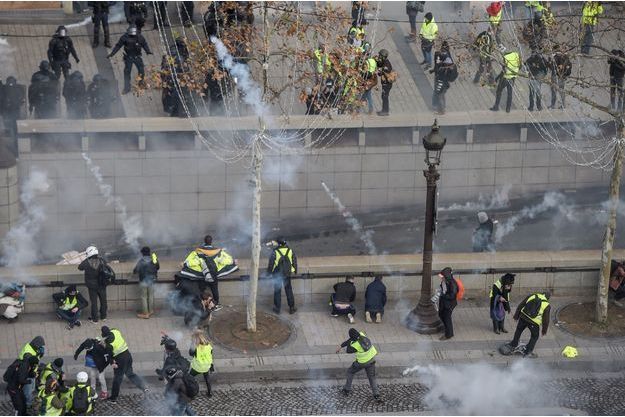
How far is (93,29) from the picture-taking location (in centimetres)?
3753

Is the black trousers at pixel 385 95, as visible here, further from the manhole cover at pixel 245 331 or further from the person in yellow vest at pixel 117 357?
the person in yellow vest at pixel 117 357

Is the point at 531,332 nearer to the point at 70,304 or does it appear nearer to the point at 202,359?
the point at 202,359

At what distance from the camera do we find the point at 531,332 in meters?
27.0

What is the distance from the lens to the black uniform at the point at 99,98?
1299 inches

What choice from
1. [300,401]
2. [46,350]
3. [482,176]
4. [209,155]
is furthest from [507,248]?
[46,350]

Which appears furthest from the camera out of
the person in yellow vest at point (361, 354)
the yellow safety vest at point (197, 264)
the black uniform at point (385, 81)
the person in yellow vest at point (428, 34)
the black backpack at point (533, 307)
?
the person in yellow vest at point (428, 34)

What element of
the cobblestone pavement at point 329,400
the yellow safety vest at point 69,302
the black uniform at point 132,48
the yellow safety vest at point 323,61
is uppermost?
the yellow safety vest at point 323,61

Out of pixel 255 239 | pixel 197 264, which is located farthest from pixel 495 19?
pixel 197 264

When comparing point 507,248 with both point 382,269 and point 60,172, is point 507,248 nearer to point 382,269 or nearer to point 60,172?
point 382,269

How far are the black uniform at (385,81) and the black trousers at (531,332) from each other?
6.59 metres

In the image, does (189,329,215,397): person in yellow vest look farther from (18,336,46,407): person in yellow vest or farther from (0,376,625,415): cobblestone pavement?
(18,336,46,407): person in yellow vest

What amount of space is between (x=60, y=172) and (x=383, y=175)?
7.15m

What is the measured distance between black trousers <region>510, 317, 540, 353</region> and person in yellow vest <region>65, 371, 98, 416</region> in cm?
781

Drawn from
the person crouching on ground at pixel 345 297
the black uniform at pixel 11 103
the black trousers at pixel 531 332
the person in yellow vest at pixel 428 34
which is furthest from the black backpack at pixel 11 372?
the person in yellow vest at pixel 428 34
